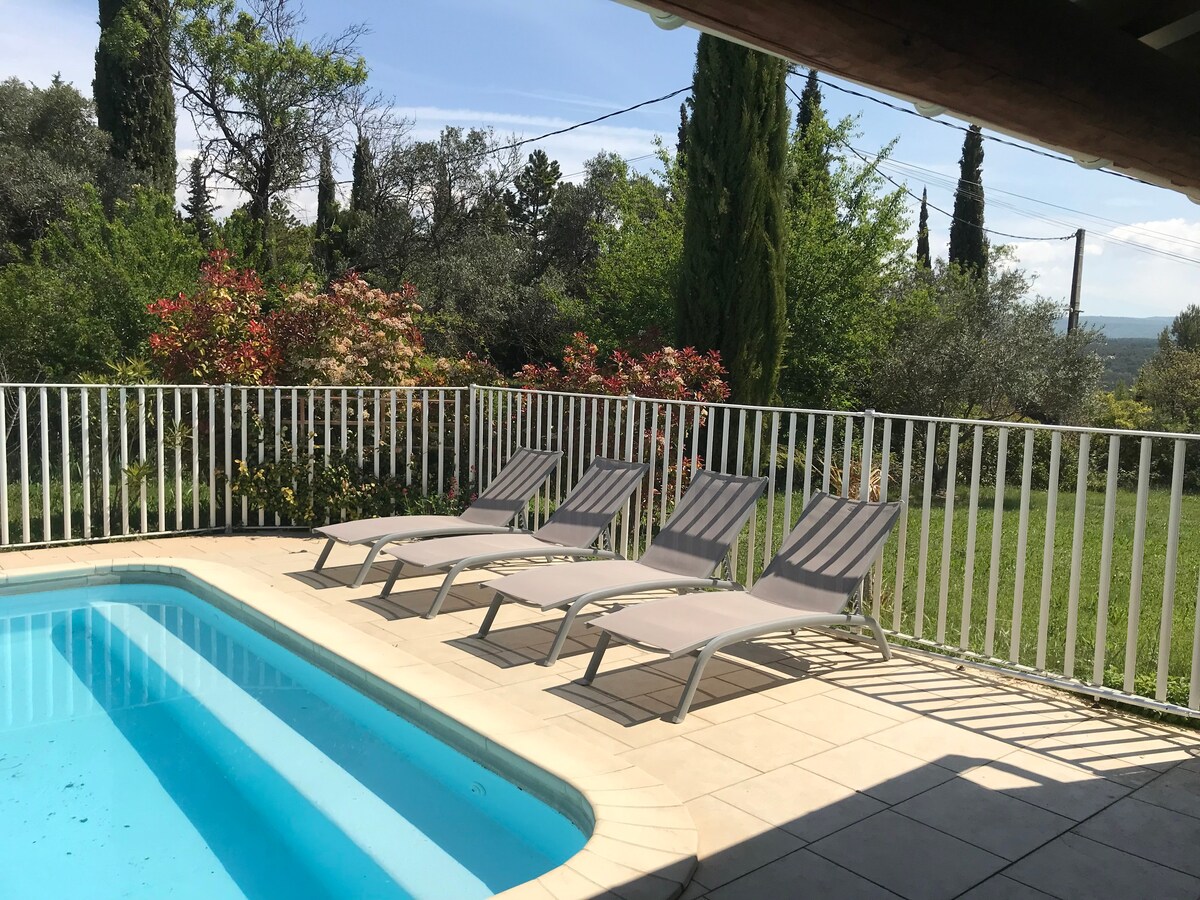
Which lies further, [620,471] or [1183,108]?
[620,471]

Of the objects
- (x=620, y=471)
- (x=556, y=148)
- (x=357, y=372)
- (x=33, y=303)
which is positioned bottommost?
(x=620, y=471)

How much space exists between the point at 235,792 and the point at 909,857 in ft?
9.14

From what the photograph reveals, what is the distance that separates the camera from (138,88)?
20.0 meters

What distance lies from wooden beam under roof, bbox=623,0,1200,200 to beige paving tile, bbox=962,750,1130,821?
7.55 ft

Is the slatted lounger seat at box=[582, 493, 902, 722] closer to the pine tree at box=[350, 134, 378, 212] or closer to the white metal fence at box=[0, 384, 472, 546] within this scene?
the white metal fence at box=[0, 384, 472, 546]

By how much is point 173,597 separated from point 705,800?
5049 millimetres

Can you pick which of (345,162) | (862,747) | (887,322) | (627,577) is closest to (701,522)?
(627,577)

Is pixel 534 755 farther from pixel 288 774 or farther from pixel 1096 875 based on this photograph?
pixel 1096 875

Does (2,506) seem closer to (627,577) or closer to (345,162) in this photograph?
(627,577)

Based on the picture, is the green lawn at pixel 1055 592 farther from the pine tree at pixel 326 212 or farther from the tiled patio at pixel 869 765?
the pine tree at pixel 326 212

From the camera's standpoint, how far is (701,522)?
6023 mm

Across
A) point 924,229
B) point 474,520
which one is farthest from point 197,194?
point 924,229

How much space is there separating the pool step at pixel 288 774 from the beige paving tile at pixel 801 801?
100 cm

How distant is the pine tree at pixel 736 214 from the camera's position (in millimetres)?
12031
